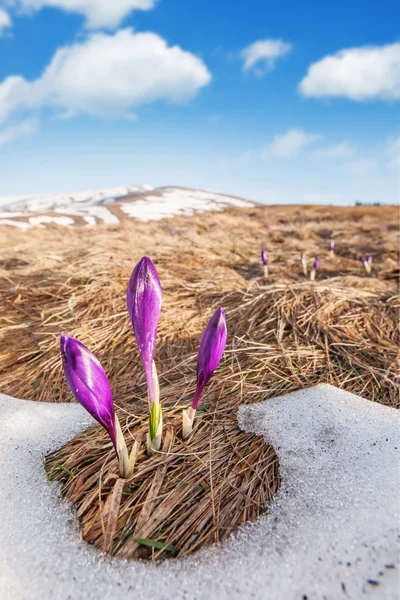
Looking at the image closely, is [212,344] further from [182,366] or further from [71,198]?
[71,198]

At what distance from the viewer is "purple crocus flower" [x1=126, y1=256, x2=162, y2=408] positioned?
1.11 meters

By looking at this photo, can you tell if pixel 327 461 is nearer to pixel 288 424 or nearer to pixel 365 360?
pixel 288 424

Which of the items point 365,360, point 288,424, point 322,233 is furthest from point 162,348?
point 322,233

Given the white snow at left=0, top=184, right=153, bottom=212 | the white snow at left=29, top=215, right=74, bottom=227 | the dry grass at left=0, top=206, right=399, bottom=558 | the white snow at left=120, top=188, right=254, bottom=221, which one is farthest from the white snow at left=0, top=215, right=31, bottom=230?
the white snow at left=0, top=184, right=153, bottom=212

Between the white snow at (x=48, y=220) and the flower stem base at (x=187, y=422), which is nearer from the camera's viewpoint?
the flower stem base at (x=187, y=422)

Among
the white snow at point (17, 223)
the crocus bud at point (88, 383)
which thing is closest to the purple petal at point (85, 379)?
the crocus bud at point (88, 383)

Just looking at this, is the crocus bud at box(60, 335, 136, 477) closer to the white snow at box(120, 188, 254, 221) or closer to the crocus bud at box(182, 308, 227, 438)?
the crocus bud at box(182, 308, 227, 438)

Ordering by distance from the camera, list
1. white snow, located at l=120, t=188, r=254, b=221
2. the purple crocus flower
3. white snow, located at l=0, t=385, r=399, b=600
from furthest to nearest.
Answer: white snow, located at l=120, t=188, r=254, b=221 < the purple crocus flower < white snow, located at l=0, t=385, r=399, b=600

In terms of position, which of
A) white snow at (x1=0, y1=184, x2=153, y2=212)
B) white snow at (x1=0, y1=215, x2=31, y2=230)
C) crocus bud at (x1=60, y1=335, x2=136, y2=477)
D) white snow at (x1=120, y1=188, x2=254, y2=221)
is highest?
white snow at (x1=0, y1=184, x2=153, y2=212)

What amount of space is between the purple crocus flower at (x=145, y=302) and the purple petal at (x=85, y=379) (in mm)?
165

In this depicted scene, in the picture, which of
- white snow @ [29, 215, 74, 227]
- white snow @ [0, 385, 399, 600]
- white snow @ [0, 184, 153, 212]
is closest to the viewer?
white snow @ [0, 385, 399, 600]

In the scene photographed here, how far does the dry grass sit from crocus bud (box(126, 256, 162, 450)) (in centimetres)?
13

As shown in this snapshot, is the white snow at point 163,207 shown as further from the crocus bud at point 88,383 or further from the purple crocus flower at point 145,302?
the crocus bud at point 88,383

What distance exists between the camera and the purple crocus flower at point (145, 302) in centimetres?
111
